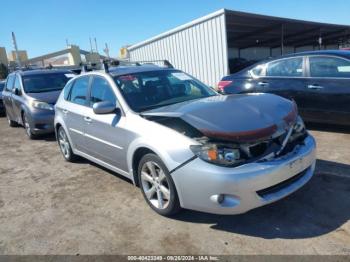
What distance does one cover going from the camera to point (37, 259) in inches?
122

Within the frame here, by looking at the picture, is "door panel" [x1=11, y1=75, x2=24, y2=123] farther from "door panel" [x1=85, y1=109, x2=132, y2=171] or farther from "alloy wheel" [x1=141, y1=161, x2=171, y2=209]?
"alloy wheel" [x1=141, y1=161, x2=171, y2=209]

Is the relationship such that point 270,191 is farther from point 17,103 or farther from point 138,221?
point 17,103

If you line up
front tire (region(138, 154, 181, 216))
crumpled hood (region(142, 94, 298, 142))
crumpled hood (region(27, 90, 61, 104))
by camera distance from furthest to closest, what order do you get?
Result: 1. crumpled hood (region(27, 90, 61, 104))
2. front tire (region(138, 154, 181, 216))
3. crumpled hood (region(142, 94, 298, 142))

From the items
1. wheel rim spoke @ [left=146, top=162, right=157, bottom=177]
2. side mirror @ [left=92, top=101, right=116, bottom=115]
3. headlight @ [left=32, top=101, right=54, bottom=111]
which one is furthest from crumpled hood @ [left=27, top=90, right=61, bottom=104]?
wheel rim spoke @ [left=146, top=162, right=157, bottom=177]

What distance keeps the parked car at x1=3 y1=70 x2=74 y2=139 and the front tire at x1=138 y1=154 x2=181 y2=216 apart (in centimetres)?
527

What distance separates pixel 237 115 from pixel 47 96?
6.55 meters

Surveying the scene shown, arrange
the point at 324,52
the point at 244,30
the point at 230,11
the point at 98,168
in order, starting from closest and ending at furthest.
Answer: the point at 98,168 → the point at 324,52 → the point at 230,11 → the point at 244,30

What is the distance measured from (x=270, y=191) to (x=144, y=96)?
2.00 metres

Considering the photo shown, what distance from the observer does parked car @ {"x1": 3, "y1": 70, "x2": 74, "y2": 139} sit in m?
8.26

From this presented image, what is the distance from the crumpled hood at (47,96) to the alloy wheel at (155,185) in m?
5.52

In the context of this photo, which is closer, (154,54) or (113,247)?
(113,247)

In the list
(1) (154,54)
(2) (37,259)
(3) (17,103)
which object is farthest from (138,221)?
(1) (154,54)

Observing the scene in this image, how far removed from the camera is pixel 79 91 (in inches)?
209

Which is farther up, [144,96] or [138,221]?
[144,96]
